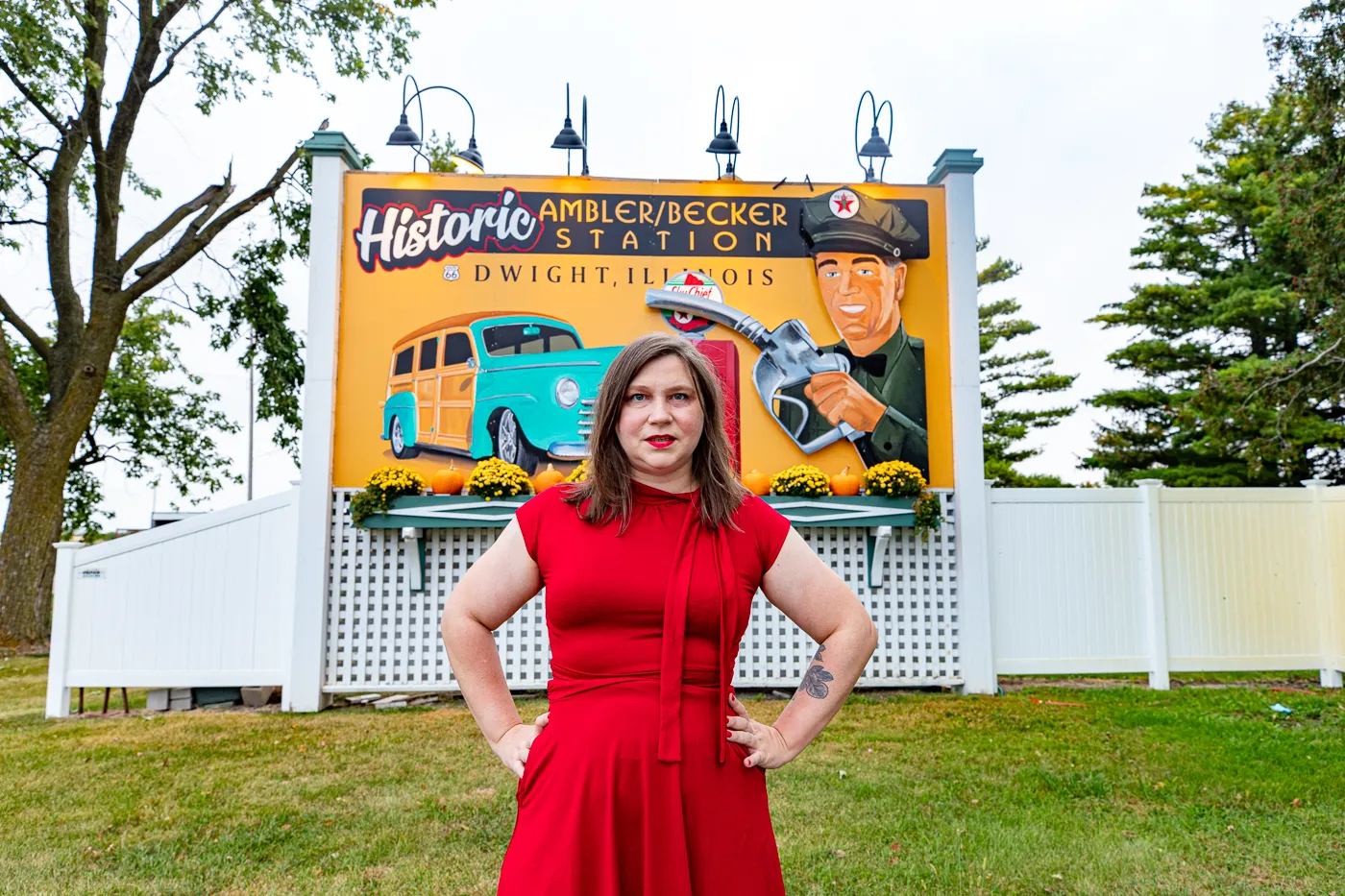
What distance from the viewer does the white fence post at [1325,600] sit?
7.61 metres

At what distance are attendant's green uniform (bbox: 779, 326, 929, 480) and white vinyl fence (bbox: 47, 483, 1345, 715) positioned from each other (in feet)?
1.92

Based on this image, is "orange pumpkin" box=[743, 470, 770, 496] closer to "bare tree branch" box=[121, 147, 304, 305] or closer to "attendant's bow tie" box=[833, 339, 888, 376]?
"attendant's bow tie" box=[833, 339, 888, 376]

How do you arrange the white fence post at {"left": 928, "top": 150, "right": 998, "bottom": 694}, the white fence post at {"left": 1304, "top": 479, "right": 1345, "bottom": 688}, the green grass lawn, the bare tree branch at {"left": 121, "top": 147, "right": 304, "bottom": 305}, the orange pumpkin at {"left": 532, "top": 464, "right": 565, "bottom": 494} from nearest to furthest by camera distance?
the green grass lawn < the orange pumpkin at {"left": 532, "top": 464, "right": 565, "bottom": 494} < the white fence post at {"left": 928, "top": 150, "right": 998, "bottom": 694} < the white fence post at {"left": 1304, "top": 479, "right": 1345, "bottom": 688} < the bare tree branch at {"left": 121, "top": 147, "right": 304, "bottom": 305}

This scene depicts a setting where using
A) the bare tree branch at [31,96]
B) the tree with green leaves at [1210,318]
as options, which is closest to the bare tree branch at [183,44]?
the bare tree branch at [31,96]

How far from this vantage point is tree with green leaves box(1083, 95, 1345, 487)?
57.9 ft

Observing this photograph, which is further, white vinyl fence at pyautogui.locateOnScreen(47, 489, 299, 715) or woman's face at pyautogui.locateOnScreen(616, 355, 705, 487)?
white vinyl fence at pyautogui.locateOnScreen(47, 489, 299, 715)

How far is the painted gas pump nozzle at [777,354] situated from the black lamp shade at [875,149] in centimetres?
172

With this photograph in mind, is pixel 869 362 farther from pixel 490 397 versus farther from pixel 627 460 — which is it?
pixel 627 460

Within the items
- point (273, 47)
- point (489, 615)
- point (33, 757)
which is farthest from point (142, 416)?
point (489, 615)

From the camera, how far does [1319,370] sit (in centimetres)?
A: 955

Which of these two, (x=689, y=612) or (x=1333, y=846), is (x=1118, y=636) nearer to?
(x=1333, y=846)

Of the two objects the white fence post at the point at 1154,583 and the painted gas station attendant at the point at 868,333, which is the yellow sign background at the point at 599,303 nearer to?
the painted gas station attendant at the point at 868,333

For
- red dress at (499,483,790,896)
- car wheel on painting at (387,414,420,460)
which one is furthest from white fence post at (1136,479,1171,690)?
red dress at (499,483,790,896)

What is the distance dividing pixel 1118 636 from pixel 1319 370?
4633 mm
